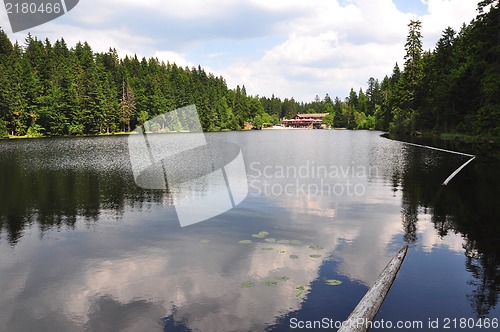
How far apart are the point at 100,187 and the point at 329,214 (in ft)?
50.9

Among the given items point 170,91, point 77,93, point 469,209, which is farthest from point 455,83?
point 170,91

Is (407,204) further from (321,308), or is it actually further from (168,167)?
(168,167)

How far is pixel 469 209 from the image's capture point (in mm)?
17844

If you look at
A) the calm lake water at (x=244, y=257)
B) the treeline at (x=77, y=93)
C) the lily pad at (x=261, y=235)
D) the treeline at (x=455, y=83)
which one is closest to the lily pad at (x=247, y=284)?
the calm lake water at (x=244, y=257)

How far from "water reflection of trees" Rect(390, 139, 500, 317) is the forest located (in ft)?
63.6

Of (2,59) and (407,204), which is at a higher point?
(2,59)

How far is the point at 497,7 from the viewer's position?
Answer: 44969 mm

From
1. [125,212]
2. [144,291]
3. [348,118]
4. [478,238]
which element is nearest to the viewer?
[144,291]

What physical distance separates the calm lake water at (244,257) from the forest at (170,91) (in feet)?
108

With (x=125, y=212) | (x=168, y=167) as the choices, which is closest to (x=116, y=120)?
(x=168, y=167)

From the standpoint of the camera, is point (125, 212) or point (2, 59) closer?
point (125, 212)

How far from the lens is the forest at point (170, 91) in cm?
4947

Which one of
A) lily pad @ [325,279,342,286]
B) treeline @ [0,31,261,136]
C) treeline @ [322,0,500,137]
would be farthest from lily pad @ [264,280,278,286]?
treeline @ [0,31,261,136]

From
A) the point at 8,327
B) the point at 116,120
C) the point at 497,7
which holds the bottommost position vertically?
the point at 8,327
